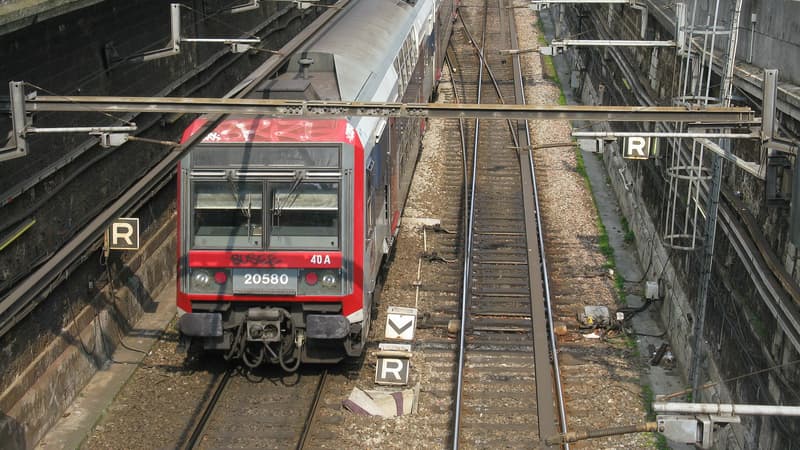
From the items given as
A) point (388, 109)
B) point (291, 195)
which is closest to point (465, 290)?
point (291, 195)

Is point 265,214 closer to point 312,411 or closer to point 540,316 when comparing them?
point 312,411

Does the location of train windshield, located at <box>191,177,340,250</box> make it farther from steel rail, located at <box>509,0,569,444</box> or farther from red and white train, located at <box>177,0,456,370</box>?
steel rail, located at <box>509,0,569,444</box>

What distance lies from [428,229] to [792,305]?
29.0 feet

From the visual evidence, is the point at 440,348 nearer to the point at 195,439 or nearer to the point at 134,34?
the point at 195,439

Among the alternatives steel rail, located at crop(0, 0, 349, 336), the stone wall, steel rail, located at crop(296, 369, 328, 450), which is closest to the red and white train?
steel rail, located at crop(296, 369, 328, 450)

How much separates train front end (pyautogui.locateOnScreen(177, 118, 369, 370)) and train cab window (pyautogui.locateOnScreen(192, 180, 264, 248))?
0.01 m

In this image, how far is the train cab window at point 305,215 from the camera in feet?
35.9

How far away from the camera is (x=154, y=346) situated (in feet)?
42.2

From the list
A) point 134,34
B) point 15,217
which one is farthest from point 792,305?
point 134,34

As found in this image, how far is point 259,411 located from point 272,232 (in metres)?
2.03

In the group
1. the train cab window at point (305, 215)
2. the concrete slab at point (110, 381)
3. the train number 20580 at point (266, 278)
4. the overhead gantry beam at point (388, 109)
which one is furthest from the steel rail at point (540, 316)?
the concrete slab at point (110, 381)

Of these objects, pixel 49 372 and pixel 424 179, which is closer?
pixel 49 372

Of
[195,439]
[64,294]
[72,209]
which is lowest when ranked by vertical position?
[195,439]

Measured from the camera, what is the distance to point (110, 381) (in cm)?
1197
